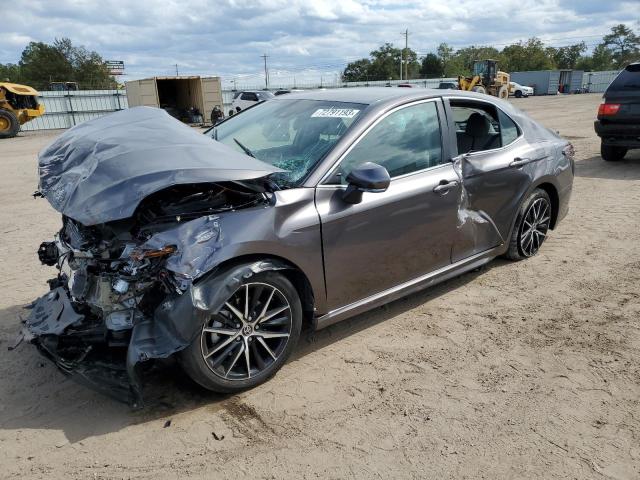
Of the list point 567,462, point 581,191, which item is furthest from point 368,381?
point 581,191

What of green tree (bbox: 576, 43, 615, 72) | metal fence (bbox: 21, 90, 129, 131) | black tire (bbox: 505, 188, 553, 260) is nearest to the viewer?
black tire (bbox: 505, 188, 553, 260)

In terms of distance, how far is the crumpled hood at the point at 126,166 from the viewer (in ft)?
8.86

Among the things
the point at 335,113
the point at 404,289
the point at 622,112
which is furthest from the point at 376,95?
the point at 622,112

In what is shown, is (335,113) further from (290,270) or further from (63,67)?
(63,67)

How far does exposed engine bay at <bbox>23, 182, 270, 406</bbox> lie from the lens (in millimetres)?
2688

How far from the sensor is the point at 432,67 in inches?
3155

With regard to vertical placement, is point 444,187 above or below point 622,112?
below

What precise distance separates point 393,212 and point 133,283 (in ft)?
5.85

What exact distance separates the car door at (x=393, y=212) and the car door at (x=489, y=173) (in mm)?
166

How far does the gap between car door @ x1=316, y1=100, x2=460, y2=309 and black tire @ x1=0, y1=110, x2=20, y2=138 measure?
22997mm

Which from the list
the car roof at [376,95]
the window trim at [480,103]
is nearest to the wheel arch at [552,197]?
the window trim at [480,103]

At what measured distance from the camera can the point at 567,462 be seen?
2.50 meters

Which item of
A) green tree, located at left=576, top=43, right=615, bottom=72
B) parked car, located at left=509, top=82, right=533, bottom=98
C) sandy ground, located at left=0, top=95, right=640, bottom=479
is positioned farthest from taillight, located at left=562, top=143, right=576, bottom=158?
green tree, located at left=576, top=43, right=615, bottom=72

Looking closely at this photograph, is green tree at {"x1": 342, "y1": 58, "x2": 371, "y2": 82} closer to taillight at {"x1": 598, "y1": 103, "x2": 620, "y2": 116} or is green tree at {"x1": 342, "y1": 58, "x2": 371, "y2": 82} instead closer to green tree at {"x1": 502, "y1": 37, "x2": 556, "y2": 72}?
green tree at {"x1": 502, "y1": 37, "x2": 556, "y2": 72}
